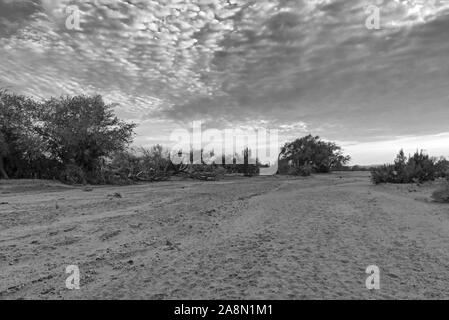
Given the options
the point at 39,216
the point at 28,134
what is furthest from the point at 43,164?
the point at 39,216

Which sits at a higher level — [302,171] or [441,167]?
[441,167]

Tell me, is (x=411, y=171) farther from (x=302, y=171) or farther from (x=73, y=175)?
(x=73, y=175)

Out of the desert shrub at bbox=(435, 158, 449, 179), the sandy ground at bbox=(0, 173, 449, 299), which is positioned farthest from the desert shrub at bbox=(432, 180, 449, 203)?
the desert shrub at bbox=(435, 158, 449, 179)

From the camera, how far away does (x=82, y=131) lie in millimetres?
16797

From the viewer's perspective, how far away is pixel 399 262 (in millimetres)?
3773

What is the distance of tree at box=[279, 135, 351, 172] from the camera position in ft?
99.3

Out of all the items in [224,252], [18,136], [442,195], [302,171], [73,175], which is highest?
[18,136]

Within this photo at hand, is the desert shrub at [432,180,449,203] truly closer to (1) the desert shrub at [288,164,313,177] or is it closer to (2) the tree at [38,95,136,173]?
(2) the tree at [38,95,136,173]

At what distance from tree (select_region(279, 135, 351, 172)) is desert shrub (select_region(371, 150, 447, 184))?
13151 mm

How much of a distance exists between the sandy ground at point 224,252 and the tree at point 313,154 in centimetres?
2277

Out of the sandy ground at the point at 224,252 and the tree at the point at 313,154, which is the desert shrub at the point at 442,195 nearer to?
the sandy ground at the point at 224,252

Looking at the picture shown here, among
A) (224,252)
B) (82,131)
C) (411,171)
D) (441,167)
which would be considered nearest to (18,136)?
(82,131)

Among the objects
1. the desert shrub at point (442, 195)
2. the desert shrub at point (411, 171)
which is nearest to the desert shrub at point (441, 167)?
the desert shrub at point (411, 171)

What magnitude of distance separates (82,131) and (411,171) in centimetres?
1553
